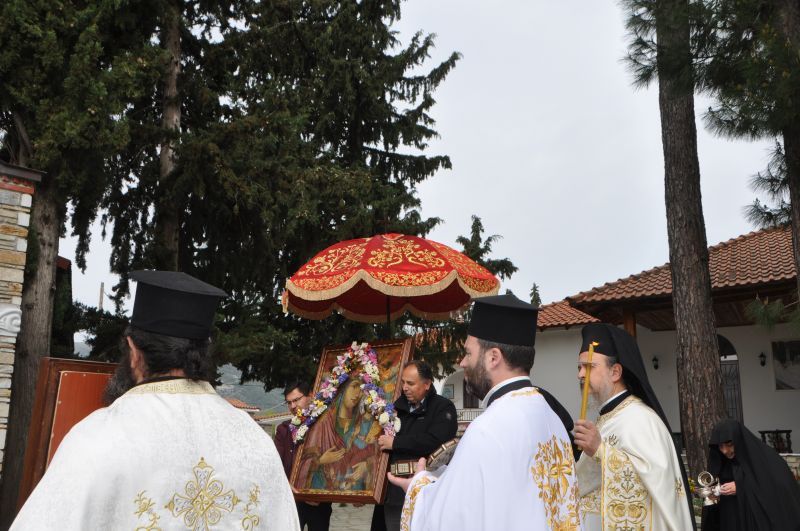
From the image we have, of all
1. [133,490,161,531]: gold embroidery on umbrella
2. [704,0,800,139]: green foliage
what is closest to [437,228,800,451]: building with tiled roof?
[704,0,800,139]: green foliage

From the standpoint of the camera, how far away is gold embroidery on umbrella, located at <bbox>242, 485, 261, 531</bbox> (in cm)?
234

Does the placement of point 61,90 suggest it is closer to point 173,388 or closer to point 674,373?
point 173,388

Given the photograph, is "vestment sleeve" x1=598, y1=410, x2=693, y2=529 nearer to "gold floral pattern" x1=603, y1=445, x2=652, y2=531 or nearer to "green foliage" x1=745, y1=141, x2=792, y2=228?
"gold floral pattern" x1=603, y1=445, x2=652, y2=531

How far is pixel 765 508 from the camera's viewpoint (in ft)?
18.8

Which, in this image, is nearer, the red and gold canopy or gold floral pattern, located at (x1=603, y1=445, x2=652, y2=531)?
gold floral pattern, located at (x1=603, y1=445, x2=652, y2=531)

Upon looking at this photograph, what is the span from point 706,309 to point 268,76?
28.8 feet

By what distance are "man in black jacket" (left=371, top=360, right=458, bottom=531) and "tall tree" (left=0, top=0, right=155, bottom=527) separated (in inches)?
209

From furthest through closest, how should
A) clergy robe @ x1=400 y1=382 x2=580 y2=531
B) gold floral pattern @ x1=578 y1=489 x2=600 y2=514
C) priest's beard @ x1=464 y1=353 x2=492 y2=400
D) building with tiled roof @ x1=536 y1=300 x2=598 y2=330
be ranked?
1. building with tiled roof @ x1=536 y1=300 x2=598 y2=330
2. gold floral pattern @ x1=578 y1=489 x2=600 y2=514
3. priest's beard @ x1=464 y1=353 x2=492 y2=400
4. clergy robe @ x1=400 y1=382 x2=580 y2=531

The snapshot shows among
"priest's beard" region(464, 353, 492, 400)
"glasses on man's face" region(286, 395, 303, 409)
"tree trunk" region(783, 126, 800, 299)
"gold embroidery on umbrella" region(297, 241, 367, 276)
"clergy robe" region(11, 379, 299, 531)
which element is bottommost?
"clergy robe" region(11, 379, 299, 531)

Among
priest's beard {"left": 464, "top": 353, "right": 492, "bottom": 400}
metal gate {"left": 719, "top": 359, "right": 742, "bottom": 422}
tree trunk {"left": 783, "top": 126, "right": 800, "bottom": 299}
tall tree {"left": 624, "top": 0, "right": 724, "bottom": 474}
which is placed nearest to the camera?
priest's beard {"left": 464, "top": 353, "right": 492, "bottom": 400}

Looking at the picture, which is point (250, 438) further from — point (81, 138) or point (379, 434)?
point (81, 138)

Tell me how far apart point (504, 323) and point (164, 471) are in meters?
1.52

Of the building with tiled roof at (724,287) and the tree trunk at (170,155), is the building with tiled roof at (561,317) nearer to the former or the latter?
the building with tiled roof at (724,287)

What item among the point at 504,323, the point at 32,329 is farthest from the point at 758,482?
the point at 32,329
